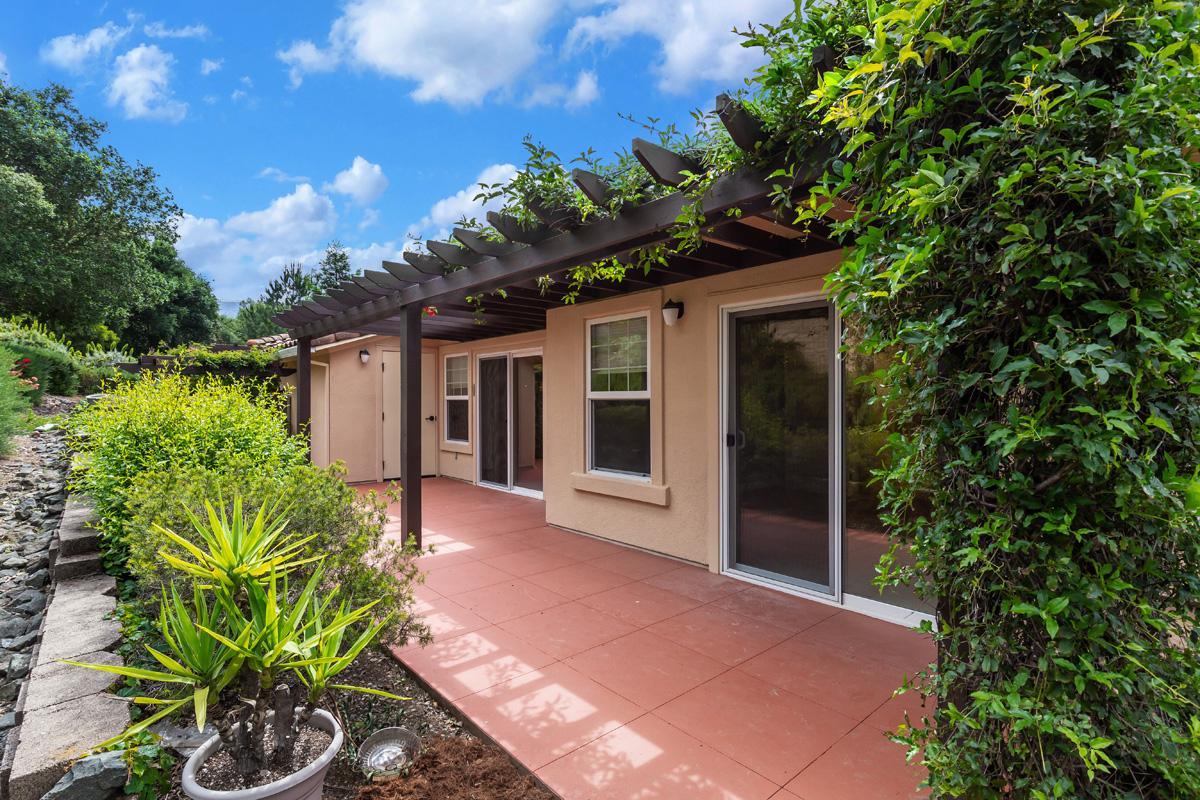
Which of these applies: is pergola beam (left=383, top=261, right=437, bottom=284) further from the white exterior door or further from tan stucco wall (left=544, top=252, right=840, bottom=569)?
the white exterior door

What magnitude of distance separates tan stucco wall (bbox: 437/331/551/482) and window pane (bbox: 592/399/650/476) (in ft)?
7.80

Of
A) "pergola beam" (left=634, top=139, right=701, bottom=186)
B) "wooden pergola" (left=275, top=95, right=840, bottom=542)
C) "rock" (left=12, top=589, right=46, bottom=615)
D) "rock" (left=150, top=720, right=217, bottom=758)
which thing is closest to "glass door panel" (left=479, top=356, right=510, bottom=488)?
"wooden pergola" (left=275, top=95, right=840, bottom=542)

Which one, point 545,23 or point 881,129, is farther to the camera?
point 545,23

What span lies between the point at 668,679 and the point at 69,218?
2547 centimetres

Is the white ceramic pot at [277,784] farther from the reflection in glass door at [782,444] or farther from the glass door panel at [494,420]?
the glass door panel at [494,420]

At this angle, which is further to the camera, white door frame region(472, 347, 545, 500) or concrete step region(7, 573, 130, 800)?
white door frame region(472, 347, 545, 500)

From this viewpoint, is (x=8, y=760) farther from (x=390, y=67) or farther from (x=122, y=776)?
(x=390, y=67)

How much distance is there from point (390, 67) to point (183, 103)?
1364cm

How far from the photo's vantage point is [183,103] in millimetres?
21125

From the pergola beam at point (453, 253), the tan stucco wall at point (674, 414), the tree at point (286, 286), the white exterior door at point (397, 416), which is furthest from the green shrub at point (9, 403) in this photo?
the tree at point (286, 286)

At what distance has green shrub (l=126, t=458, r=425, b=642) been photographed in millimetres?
2861

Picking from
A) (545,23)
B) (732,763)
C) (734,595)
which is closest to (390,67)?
(545,23)

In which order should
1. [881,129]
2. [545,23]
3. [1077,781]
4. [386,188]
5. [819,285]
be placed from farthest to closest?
[386,188] < [545,23] < [819,285] < [881,129] < [1077,781]

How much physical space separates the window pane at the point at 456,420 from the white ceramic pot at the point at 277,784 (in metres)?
7.57
